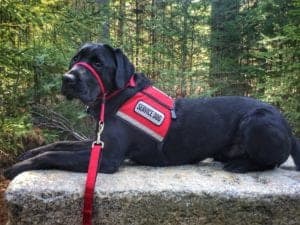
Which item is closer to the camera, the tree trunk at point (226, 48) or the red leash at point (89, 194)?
the red leash at point (89, 194)

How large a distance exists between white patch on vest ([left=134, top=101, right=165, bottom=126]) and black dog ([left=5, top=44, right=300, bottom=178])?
0.38ft

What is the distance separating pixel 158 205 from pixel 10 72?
8.84 ft

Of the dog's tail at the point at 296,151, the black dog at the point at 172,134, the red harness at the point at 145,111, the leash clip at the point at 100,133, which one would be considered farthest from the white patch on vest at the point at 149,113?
the dog's tail at the point at 296,151

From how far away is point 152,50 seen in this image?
33.0 ft

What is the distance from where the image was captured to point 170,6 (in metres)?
10.9

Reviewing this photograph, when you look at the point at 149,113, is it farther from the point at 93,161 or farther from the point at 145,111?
the point at 93,161

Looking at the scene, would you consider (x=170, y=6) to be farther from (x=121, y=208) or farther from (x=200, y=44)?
(x=121, y=208)

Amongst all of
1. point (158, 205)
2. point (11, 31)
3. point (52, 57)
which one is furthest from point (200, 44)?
point (158, 205)

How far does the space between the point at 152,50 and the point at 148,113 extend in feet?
20.5

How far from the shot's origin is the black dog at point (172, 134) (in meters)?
3.69

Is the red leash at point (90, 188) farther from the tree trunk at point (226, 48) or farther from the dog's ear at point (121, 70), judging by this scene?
the tree trunk at point (226, 48)

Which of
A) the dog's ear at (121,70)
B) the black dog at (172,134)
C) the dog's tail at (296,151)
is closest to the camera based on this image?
the black dog at (172,134)

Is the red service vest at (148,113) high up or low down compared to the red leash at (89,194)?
up

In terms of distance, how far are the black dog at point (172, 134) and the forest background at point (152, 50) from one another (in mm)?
1281
